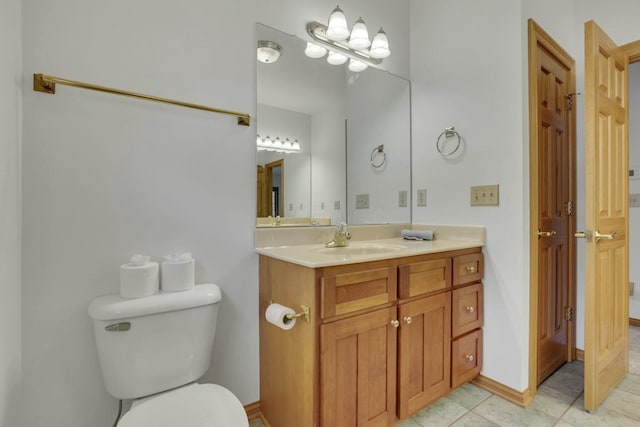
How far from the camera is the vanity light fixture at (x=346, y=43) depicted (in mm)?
1745

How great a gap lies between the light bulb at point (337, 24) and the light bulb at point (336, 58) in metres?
0.11

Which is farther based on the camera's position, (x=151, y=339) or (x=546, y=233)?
(x=546, y=233)

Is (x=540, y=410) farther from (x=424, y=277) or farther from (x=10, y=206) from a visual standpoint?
(x=10, y=206)

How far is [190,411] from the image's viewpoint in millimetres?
963

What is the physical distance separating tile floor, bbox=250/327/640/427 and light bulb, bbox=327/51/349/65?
1.98 metres

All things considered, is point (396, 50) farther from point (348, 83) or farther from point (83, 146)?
point (83, 146)

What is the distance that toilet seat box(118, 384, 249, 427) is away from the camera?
91 cm

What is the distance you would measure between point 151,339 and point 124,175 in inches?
25.0

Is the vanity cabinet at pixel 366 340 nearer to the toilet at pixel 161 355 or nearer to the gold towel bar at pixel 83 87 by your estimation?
the toilet at pixel 161 355

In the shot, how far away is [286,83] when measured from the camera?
1694mm

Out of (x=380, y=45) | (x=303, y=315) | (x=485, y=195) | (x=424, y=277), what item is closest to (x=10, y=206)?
(x=303, y=315)

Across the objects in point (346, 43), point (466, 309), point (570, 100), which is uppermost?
point (346, 43)

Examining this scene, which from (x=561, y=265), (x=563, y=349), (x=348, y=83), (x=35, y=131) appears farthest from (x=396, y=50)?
(x=563, y=349)

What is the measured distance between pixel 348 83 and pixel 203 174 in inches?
43.2
